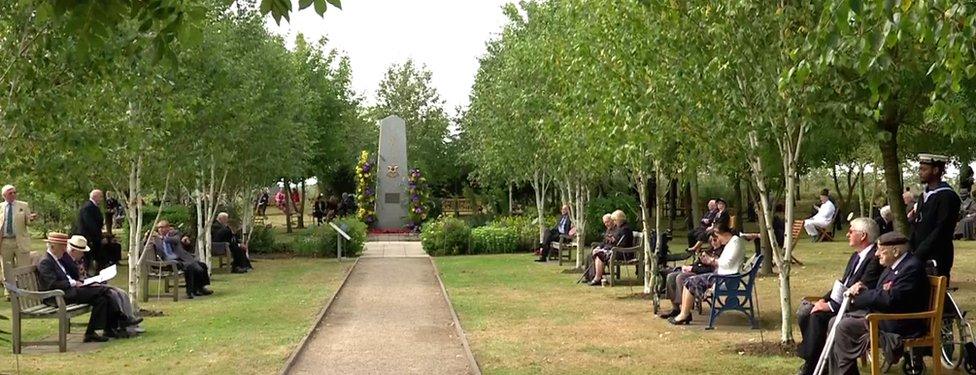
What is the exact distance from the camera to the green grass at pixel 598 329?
10.8 metres

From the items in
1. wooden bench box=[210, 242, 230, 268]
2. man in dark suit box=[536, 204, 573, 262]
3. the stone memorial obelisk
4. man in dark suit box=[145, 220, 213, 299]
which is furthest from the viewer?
the stone memorial obelisk

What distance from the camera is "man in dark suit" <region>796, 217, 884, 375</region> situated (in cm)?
920

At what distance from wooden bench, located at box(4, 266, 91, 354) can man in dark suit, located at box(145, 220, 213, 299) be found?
20.5 ft

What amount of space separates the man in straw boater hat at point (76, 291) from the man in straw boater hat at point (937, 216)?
8.36 metres

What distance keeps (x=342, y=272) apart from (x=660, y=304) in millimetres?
10048

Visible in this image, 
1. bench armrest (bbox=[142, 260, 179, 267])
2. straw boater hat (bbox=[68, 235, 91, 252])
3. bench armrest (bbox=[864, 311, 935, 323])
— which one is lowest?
bench armrest (bbox=[864, 311, 935, 323])

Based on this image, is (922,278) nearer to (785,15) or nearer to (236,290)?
(785,15)

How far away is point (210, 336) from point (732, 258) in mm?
5949

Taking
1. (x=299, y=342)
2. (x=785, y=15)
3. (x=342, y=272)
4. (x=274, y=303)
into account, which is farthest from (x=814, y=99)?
(x=342, y=272)

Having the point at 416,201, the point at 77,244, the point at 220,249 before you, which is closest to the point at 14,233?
the point at 77,244

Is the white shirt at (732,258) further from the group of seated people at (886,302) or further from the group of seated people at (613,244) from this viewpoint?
the group of seated people at (613,244)

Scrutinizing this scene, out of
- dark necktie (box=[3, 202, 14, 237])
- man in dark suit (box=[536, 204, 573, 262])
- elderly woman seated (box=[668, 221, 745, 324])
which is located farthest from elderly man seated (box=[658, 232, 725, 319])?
man in dark suit (box=[536, 204, 573, 262])

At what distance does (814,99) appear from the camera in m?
10.6

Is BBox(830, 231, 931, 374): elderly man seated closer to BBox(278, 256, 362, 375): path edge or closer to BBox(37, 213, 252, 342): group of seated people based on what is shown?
BBox(278, 256, 362, 375): path edge
